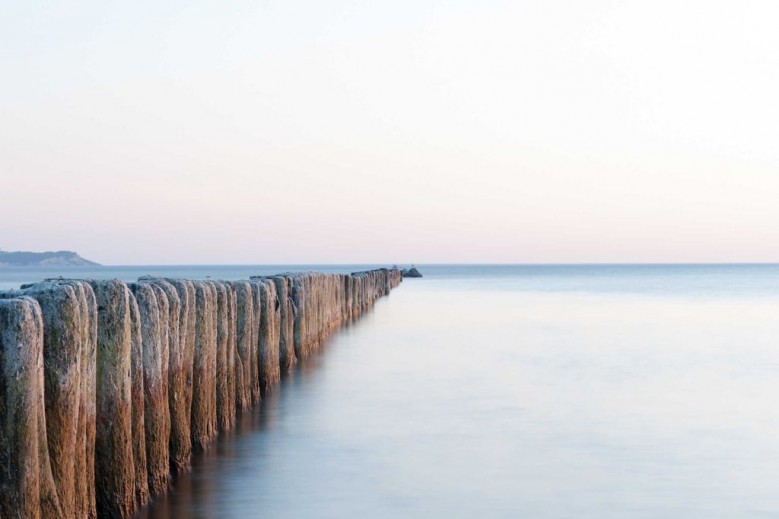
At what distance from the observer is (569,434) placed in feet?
31.0

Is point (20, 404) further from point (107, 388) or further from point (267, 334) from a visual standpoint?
point (267, 334)

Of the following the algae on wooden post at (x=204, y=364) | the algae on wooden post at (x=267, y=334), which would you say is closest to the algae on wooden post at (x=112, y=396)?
the algae on wooden post at (x=204, y=364)

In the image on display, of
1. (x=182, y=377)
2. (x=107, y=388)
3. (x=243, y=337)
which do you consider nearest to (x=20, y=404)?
(x=107, y=388)

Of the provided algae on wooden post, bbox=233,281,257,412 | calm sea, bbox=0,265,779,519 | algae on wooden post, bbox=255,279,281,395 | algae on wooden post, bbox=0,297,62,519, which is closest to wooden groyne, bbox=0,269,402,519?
algae on wooden post, bbox=0,297,62,519

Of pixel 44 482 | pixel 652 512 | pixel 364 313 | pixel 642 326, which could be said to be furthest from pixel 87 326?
pixel 364 313

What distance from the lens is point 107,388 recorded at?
5348mm

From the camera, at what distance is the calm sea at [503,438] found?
695cm

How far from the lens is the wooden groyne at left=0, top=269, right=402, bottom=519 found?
4223 mm

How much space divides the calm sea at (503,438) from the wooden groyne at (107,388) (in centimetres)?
39

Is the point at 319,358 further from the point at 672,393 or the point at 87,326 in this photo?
the point at 87,326

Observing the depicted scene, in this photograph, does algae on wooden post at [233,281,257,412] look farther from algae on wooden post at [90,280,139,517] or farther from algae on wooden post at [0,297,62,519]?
algae on wooden post at [0,297,62,519]

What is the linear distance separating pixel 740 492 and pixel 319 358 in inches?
339

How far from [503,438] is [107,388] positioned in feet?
15.6

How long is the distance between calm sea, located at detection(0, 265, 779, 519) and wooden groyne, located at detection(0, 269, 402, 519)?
0.39 m
